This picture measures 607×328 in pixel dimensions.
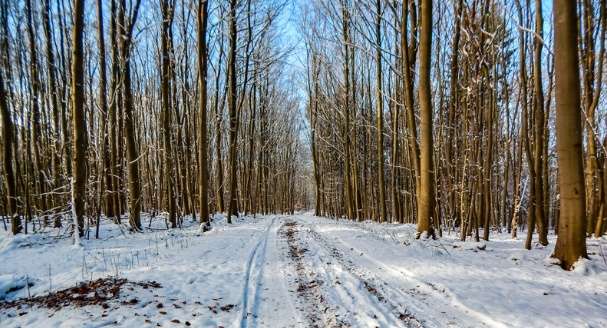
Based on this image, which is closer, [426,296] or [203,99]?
[426,296]

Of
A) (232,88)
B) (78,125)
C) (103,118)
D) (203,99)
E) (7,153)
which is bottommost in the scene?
(7,153)

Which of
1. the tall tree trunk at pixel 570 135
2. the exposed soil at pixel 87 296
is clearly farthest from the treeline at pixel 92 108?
the tall tree trunk at pixel 570 135

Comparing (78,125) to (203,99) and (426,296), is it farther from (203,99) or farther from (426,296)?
(426,296)

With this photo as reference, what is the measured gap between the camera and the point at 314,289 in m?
5.30

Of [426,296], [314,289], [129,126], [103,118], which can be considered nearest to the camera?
[426,296]

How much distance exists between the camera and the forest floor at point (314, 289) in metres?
4.11

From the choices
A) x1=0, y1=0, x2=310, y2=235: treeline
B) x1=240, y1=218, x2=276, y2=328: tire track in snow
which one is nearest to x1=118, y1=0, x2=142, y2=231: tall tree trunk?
x1=0, y1=0, x2=310, y2=235: treeline

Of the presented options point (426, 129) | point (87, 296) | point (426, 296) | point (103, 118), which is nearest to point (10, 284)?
point (87, 296)

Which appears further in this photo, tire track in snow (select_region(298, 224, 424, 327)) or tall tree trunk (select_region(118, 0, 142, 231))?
tall tree trunk (select_region(118, 0, 142, 231))

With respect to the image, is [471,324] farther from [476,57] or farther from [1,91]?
[1,91]

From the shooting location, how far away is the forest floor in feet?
13.5

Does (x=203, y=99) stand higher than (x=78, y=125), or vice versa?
(x=203, y=99)

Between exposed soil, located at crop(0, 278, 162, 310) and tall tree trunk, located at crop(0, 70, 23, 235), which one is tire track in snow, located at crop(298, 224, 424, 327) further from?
tall tree trunk, located at crop(0, 70, 23, 235)

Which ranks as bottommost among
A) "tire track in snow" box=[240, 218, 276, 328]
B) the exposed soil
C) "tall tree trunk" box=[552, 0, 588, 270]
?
"tire track in snow" box=[240, 218, 276, 328]
